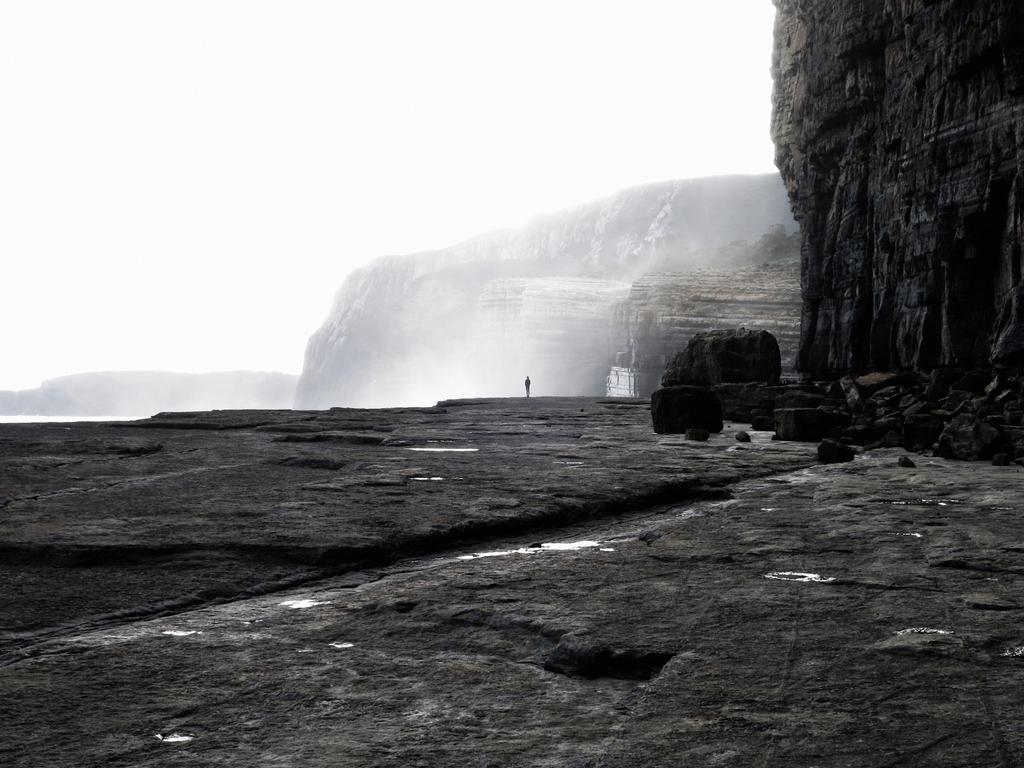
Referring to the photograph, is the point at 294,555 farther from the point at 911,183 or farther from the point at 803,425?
the point at 911,183

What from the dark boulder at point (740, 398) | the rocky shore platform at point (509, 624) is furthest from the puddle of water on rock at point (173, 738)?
the dark boulder at point (740, 398)

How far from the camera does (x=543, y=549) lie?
3.32 meters

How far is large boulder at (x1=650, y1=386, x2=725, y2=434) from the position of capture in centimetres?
1004

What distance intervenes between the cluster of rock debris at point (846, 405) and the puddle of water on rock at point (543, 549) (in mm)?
3782

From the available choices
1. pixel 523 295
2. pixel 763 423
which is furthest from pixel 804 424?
pixel 523 295

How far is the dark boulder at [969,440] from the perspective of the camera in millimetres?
6410

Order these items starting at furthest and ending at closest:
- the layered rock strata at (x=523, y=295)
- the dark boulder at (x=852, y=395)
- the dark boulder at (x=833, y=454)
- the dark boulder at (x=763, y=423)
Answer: the layered rock strata at (x=523, y=295) → the dark boulder at (x=852, y=395) → the dark boulder at (x=763, y=423) → the dark boulder at (x=833, y=454)

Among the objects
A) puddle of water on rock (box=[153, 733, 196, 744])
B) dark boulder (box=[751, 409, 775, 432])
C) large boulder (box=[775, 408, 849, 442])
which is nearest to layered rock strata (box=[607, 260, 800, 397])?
dark boulder (box=[751, 409, 775, 432])

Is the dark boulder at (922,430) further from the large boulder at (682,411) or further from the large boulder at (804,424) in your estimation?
the large boulder at (682,411)

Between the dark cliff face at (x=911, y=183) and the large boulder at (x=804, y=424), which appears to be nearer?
the large boulder at (x=804, y=424)

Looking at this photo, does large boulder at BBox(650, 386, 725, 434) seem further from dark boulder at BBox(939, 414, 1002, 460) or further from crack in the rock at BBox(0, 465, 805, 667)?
crack in the rock at BBox(0, 465, 805, 667)

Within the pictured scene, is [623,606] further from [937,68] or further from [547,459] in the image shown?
[937,68]

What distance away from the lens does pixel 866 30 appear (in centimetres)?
1716

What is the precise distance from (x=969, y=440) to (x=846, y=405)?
5088 millimetres
